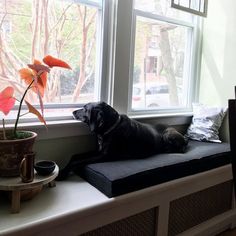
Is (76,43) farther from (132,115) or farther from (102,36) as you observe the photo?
(132,115)

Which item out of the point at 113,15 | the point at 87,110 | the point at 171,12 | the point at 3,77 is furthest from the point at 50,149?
the point at 171,12

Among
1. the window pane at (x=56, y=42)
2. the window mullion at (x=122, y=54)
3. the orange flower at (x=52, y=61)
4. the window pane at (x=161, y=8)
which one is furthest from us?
the window pane at (x=161, y=8)

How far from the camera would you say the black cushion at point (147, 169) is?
4.66 feet

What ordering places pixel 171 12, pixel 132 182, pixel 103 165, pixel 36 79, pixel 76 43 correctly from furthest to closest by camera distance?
pixel 171 12
pixel 76 43
pixel 103 165
pixel 132 182
pixel 36 79

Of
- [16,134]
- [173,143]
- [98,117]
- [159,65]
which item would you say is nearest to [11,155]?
[16,134]

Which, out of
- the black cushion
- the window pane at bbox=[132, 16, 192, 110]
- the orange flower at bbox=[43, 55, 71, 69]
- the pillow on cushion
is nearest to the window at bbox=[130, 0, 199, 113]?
the window pane at bbox=[132, 16, 192, 110]

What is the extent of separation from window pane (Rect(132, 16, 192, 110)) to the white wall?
0.62 ft

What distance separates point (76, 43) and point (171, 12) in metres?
1.11

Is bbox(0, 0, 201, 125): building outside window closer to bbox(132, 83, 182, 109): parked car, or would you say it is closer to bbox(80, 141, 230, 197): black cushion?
bbox(132, 83, 182, 109): parked car

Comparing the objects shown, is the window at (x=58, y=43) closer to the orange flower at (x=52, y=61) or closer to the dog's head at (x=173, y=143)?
the orange flower at (x=52, y=61)

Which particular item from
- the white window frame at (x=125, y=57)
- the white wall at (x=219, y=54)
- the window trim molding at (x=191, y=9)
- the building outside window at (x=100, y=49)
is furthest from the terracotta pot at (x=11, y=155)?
the white wall at (x=219, y=54)

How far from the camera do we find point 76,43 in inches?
74.9

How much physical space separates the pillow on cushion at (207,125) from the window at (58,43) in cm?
101

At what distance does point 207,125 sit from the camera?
7.91ft
